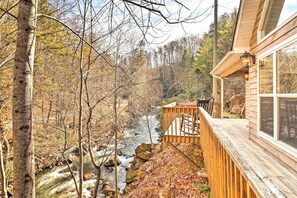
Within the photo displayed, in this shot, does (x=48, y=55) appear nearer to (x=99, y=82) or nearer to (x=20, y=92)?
(x=99, y=82)

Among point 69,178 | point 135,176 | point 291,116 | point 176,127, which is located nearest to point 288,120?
point 291,116

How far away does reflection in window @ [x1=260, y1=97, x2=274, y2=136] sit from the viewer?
154 inches

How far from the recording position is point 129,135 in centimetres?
1834

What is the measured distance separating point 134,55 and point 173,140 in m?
3.89

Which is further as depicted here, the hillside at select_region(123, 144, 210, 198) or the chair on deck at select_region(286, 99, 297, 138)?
the hillside at select_region(123, 144, 210, 198)

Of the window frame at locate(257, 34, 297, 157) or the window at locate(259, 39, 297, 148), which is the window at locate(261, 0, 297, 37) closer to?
the window frame at locate(257, 34, 297, 157)

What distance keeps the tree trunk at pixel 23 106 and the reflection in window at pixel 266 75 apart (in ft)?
12.7

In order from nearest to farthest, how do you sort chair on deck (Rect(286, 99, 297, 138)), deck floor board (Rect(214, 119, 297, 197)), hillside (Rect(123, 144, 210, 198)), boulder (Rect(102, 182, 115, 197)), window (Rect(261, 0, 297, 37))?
deck floor board (Rect(214, 119, 297, 197))
chair on deck (Rect(286, 99, 297, 138))
window (Rect(261, 0, 297, 37))
hillside (Rect(123, 144, 210, 198))
boulder (Rect(102, 182, 115, 197))

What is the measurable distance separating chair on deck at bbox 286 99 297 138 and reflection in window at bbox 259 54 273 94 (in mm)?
689

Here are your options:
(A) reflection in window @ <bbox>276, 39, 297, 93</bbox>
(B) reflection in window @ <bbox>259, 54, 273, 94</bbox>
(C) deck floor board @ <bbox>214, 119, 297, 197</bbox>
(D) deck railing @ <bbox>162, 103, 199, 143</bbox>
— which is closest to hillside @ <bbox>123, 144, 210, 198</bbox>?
(D) deck railing @ <bbox>162, 103, 199, 143</bbox>

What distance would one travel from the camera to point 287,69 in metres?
3.34

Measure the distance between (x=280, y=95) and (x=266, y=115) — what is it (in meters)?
0.74

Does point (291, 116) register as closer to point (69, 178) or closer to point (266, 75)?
point (266, 75)

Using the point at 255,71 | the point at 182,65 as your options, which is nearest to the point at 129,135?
the point at 255,71
